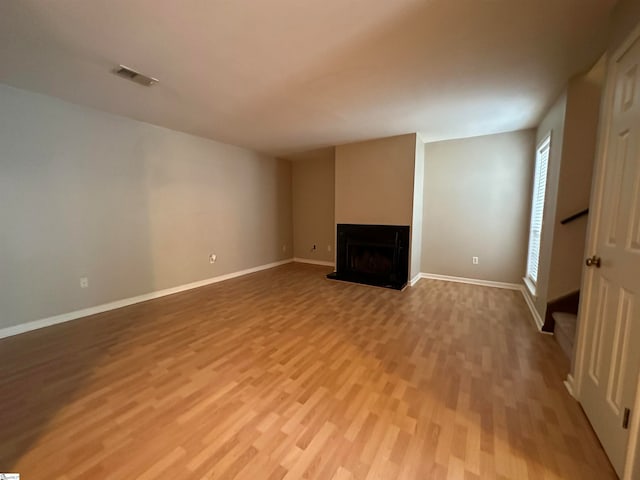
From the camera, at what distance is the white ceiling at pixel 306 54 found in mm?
1520

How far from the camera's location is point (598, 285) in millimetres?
1520

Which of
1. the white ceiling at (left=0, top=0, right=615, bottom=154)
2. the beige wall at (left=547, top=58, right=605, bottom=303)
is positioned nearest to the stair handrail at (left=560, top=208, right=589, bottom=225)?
the beige wall at (left=547, top=58, right=605, bottom=303)

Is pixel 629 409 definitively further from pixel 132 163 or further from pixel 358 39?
pixel 132 163

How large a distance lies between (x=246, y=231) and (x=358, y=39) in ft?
13.0

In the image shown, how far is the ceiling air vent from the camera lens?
2126 millimetres

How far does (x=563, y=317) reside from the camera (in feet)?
8.02

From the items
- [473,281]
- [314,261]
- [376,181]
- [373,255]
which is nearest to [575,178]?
[473,281]

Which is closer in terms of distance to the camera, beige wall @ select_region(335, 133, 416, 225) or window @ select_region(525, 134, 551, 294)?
window @ select_region(525, 134, 551, 294)

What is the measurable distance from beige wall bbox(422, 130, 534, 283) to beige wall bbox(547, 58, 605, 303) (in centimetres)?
152

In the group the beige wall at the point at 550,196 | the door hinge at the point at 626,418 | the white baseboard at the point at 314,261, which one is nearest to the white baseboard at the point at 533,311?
the beige wall at the point at 550,196

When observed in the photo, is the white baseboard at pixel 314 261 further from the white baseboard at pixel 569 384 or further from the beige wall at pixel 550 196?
the white baseboard at pixel 569 384

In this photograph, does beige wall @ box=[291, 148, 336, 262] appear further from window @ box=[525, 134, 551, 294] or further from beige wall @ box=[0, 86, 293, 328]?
window @ box=[525, 134, 551, 294]

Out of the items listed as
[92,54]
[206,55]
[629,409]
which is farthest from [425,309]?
[92,54]

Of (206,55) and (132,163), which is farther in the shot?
(132,163)
